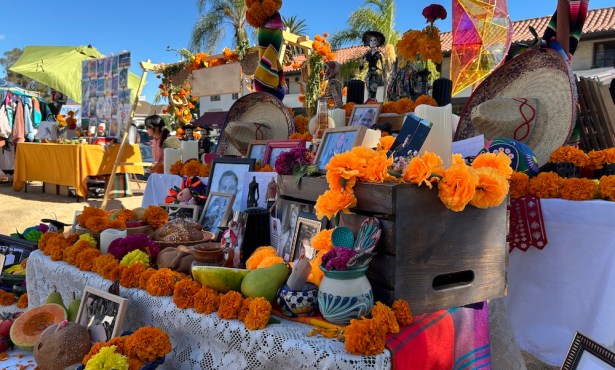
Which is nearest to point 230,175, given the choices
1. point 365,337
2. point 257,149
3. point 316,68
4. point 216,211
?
point 216,211

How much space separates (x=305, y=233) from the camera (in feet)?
5.20

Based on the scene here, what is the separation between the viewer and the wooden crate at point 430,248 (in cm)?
115

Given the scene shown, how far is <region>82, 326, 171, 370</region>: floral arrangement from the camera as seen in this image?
1.22 meters

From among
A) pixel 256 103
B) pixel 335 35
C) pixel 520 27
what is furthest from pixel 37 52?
pixel 520 27

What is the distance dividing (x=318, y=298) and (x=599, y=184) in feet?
4.81

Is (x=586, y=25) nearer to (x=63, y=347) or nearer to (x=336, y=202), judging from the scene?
(x=336, y=202)

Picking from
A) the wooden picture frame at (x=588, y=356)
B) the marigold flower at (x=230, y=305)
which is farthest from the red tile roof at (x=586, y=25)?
the wooden picture frame at (x=588, y=356)

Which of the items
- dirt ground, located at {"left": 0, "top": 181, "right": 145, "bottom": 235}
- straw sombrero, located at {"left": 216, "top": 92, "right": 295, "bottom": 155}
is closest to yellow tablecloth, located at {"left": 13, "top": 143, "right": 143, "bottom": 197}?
dirt ground, located at {"left": 0, "top": 181, "right": 145, "bottom": 235}

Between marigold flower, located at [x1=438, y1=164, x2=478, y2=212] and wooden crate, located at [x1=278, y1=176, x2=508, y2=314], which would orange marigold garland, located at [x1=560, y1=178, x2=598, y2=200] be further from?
marigold flower, located at [x1=438, y1=164, x2=478, y2=212]

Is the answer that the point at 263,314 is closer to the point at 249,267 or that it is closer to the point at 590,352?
the point at 249,267

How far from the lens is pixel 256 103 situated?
11.0ft

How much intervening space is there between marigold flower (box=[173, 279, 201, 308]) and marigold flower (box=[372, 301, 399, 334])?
0.58m

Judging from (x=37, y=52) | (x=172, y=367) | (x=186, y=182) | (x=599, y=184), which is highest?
(x=37, y=52)

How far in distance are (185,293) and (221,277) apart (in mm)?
132
